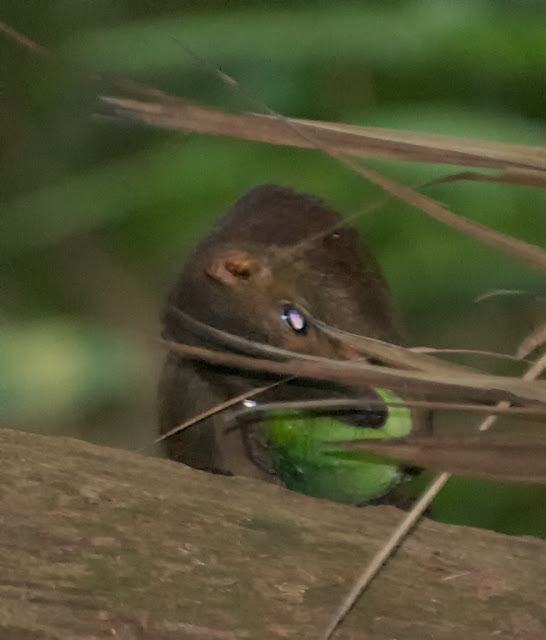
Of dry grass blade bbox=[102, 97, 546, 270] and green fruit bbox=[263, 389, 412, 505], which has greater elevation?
dry grass blade bbox=[102, 97, 546, 270]

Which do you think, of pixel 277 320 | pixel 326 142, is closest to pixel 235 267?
pixel 277 320

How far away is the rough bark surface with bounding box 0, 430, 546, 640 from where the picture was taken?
612mm

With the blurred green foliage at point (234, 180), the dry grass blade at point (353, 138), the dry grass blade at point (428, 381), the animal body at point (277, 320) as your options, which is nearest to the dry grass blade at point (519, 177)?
the dry grass blade at point (353, 138)

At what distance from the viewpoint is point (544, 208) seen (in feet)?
3.99

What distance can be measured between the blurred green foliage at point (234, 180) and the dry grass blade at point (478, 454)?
507 mm

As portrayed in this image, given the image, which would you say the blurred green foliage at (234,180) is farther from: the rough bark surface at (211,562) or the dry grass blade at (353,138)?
the dry grass blade at (353,138)

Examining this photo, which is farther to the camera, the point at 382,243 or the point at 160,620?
the point at 382,243

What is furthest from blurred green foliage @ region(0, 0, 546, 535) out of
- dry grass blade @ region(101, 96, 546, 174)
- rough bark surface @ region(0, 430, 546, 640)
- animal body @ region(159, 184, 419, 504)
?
dry grass blade @ region(101, 96, 546, 174)

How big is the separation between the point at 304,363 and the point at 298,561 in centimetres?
23

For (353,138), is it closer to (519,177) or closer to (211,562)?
(519,177)

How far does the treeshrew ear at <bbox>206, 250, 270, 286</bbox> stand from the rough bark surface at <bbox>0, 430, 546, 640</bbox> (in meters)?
0.16

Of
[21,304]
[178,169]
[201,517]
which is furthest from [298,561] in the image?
[21,304]

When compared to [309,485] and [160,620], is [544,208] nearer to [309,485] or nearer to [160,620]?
[309,485]

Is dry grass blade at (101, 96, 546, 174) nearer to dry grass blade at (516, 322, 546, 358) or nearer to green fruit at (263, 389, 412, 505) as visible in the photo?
dry grass blade at (516, 322, 546, 358)
